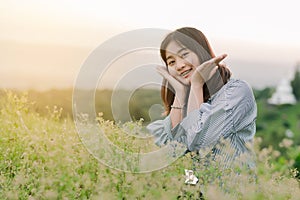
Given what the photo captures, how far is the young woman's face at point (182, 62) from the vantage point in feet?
6.72

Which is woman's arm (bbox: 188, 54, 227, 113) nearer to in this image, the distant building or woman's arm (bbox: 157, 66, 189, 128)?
woman's arm (bbox: 157, 66, 189, 128)

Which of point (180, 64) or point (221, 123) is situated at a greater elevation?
point (180, 64)

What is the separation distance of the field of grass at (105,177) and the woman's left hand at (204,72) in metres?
0.26

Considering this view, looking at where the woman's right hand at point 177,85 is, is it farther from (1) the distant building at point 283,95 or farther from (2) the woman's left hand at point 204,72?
(1) the distant building at point 283,95

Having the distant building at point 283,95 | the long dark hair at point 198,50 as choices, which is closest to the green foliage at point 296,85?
the distant building at point 283,95

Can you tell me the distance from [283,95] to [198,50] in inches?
332

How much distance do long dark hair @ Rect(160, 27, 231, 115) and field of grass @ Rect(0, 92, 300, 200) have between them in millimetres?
287

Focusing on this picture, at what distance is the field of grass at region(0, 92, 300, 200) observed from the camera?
5.36ft

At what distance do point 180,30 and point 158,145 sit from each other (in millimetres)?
418

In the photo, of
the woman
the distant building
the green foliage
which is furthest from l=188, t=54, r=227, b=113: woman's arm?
the green foliage

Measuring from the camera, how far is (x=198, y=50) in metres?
2.07

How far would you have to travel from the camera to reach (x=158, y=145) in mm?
2051

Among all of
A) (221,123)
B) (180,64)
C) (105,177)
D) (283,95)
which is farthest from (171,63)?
(283,95)

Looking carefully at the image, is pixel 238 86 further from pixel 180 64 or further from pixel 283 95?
pixel 283 95
